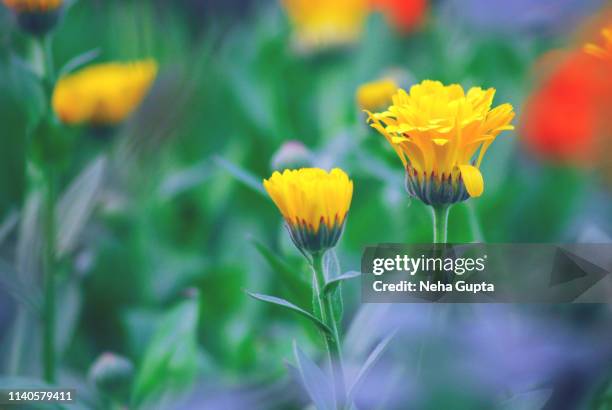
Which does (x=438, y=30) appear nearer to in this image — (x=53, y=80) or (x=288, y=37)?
(x=288, y=37)

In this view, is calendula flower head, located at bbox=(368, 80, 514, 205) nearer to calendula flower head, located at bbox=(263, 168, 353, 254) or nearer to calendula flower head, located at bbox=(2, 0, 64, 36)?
calendula flower head, located at bbox=(263, 168, 353, 254)

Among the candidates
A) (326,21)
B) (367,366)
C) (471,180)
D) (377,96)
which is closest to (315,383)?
(367,366)

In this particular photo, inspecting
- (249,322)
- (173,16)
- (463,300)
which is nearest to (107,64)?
(173,16)

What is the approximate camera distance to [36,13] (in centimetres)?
56

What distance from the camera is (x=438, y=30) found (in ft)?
3.28

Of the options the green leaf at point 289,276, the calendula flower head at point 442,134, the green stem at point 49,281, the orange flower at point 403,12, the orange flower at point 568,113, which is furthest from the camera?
the orange flower at point 403,12

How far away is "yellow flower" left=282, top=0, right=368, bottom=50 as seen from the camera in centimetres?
87

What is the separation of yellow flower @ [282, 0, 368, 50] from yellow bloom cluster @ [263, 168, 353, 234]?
19.0 inches

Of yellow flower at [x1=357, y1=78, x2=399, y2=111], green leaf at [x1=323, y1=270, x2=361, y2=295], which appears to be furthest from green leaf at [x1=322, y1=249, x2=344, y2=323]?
yellow flower at [x1=357, y1=78, x2=399, y2=111]

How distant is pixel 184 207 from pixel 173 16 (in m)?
0.31

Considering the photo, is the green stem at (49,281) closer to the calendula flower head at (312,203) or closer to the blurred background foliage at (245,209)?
the blurred background foliage at (245,209)

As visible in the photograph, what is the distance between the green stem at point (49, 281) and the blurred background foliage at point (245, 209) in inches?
0.6

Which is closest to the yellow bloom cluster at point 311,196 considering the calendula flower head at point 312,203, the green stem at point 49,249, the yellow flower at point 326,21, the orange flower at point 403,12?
the calendula flower head at point 312,203

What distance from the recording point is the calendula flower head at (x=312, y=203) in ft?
1.28
